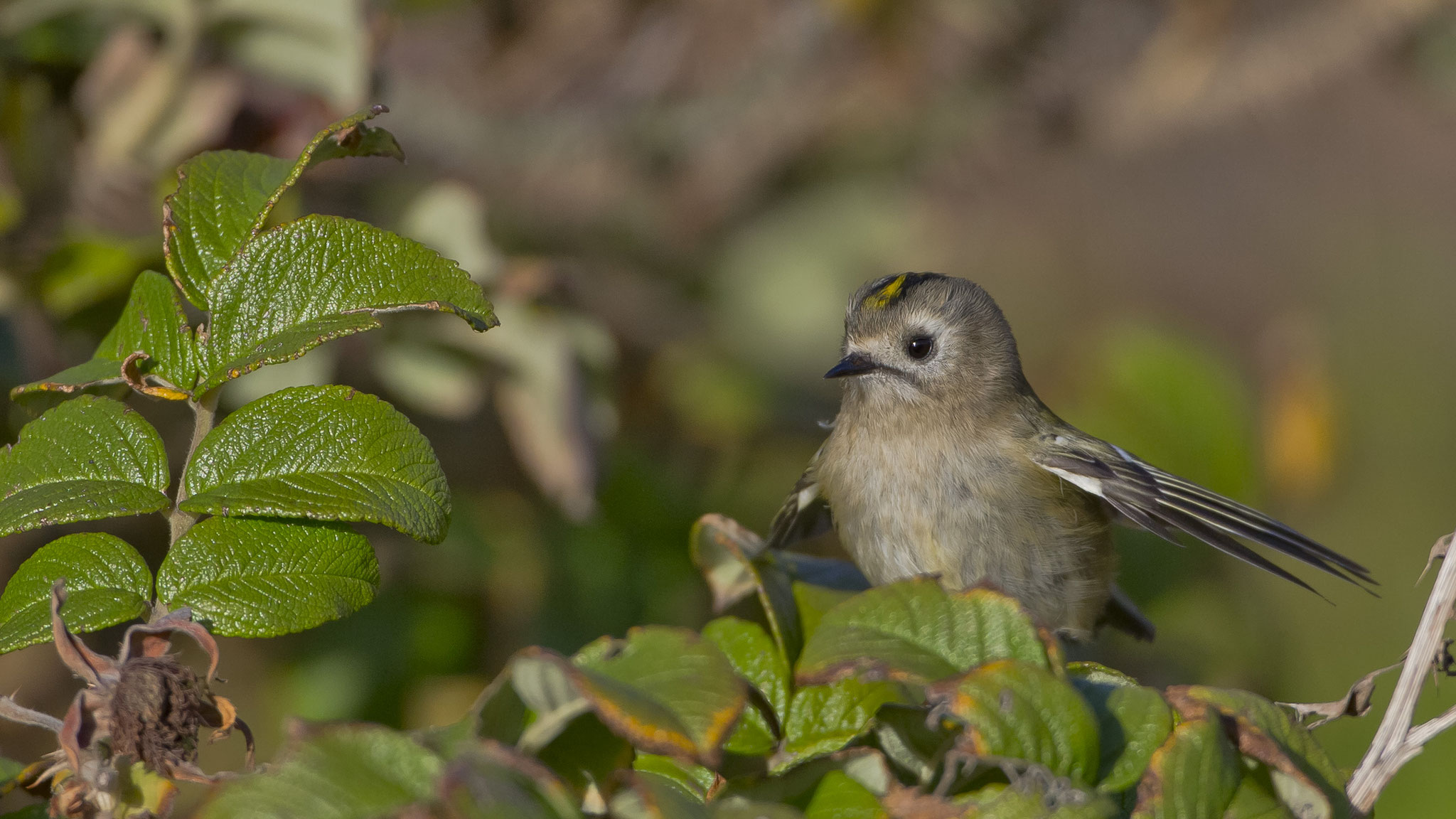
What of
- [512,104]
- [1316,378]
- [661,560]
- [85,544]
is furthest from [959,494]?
[1316,378]

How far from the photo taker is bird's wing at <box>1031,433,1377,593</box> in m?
1.27

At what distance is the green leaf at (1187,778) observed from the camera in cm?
61

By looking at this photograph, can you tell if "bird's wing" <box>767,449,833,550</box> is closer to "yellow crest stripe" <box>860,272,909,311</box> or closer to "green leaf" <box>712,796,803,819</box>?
"yellow crest stripe" <box>860,272,909,311</box>

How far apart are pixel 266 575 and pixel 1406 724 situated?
2.05ft

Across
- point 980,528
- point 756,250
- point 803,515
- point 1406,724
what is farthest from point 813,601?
point 756,250

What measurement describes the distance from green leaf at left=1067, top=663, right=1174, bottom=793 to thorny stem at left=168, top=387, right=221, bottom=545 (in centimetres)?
50

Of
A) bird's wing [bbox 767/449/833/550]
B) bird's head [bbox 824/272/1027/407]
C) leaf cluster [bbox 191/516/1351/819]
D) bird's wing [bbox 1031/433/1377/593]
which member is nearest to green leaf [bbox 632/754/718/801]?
leaf cluster [bbox 191/516/1351/819]

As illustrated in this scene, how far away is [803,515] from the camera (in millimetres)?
1737

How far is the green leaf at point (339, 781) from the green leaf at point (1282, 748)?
14.8 inches

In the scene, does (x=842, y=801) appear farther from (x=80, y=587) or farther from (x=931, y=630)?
(x=80, y=587)

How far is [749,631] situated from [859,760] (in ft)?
0.70

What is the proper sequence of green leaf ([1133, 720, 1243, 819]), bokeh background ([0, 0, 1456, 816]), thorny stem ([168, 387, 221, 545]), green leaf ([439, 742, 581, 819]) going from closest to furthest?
1. green leaf ([439, 742, 581, 819])
2. green leaf ([1133, 720, 1243, 819])
3. thorny stem ([168, 387, 221, 545])
4. bokeh background ([0, 0, 1456, 816])

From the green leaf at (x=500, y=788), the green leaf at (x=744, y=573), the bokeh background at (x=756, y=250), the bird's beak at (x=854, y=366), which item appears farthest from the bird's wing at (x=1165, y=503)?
the green leaf at (x=500, y=788)

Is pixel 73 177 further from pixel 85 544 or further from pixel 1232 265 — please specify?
pixel 1232 265
